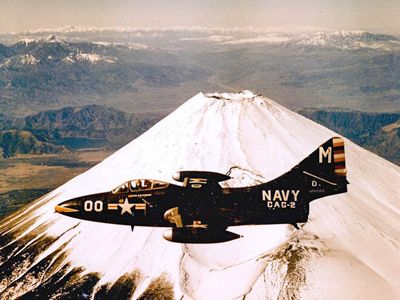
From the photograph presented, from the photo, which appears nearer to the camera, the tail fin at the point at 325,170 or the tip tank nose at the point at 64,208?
the tip tank nose at the point at 64,208

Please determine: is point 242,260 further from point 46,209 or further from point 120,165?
point 46,209

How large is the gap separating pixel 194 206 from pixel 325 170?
1572 cm

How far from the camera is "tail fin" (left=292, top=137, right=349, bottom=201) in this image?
60969 mm

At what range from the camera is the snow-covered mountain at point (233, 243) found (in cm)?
11912

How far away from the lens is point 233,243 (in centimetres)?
12131

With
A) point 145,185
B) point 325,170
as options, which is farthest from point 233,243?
point 145,185

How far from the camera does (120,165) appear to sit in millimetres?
139250

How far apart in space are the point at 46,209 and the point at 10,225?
2155cm

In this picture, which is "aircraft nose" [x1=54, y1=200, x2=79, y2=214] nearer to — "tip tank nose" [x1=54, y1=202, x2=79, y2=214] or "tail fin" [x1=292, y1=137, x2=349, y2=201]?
"tip tank nose" [x1=54, y1=202, x2=79, y2=214]

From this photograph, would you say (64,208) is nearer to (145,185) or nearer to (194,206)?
(145,185)

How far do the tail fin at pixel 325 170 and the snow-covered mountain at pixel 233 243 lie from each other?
1582 inches

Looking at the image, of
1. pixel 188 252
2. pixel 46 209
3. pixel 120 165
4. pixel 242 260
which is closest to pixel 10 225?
pixel 46 209

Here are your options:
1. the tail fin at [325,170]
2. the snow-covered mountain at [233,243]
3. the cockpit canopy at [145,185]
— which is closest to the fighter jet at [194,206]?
the cockpit canopy at [145,185]

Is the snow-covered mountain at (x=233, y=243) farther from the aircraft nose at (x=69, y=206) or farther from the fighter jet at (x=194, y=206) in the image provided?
the aircraft nose at (x=69, y=206)
